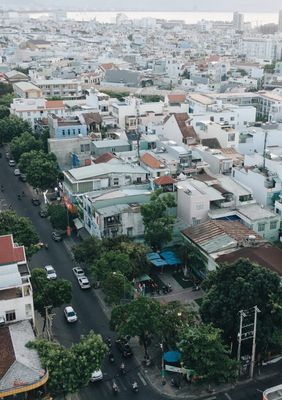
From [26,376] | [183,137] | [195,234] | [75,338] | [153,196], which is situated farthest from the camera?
[183,137]

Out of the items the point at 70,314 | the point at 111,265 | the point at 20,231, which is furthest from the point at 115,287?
the point at 20,231

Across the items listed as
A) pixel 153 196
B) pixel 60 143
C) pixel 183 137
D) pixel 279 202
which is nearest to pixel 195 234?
pixel 153 196

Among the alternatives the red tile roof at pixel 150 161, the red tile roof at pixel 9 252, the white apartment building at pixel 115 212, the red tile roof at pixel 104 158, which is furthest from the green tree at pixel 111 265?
the red tile roof at pixel 104 158

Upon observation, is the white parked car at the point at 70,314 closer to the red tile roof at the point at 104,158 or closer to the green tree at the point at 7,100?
the red tile roof at the point at 104,158

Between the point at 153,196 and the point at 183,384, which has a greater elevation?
the point at 153,196

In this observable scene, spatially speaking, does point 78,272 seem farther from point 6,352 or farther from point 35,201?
point 35,201

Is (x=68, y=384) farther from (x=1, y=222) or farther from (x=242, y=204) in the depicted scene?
(x=242, y=204)

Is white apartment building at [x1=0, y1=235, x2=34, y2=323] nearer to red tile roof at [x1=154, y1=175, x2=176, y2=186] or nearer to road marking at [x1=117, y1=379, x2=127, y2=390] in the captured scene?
road marking at [x1=117, y1=379, x2=127, y2=390]

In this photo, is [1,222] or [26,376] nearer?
[26,376]
